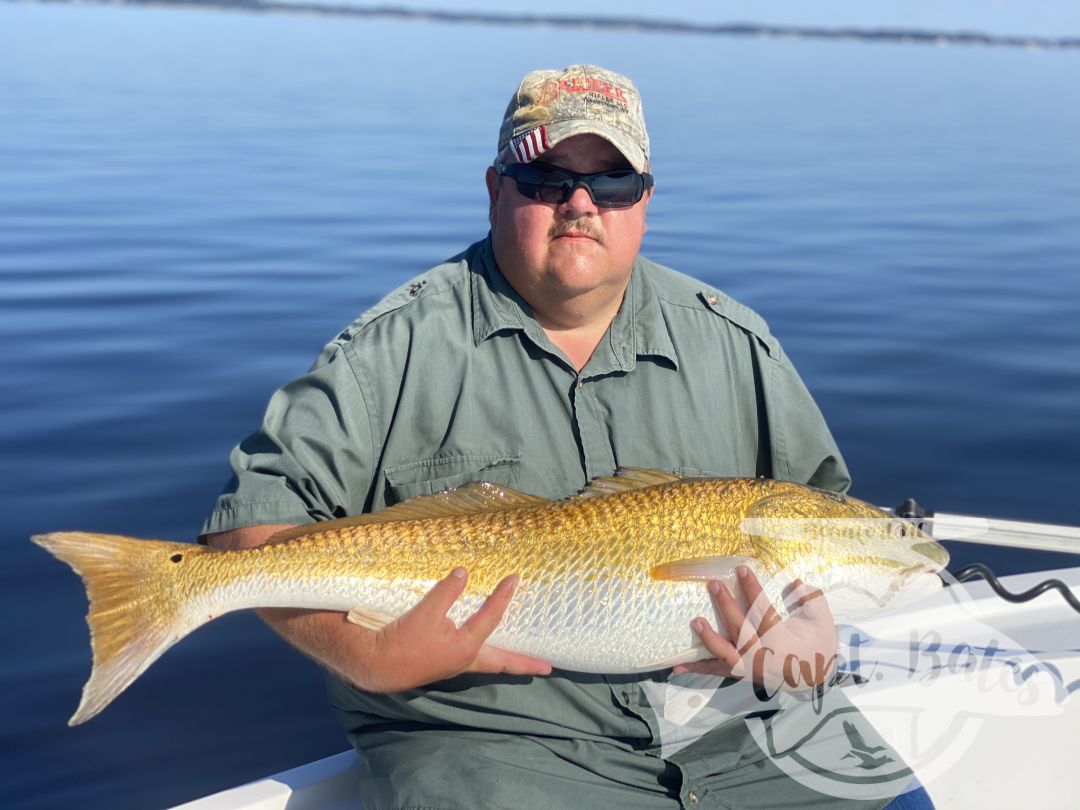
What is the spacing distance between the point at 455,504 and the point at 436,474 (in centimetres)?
21

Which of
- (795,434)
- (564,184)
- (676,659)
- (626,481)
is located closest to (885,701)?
(795,434)

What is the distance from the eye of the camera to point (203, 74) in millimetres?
44656

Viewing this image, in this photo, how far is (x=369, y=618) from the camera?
2.96 meters

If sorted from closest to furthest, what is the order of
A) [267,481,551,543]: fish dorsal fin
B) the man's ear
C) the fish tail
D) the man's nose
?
the fish tail
[267,481,551,543]: fish dorsal fin
the man's nose
the man's ear

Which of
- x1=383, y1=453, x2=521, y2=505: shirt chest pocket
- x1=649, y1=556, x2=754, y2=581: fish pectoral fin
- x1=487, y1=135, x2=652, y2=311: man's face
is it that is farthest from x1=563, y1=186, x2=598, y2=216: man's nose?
x1=649, y1=556, x2=754, y2=581: fish pectoral fin

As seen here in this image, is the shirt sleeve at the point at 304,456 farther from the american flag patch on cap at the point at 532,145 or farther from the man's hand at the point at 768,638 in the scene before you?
the man's hand at the point at 768,638

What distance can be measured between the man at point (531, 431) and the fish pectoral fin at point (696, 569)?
0.29ft

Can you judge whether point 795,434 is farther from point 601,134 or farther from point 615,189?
point 601,134

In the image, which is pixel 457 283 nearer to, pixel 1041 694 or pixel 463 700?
pixel 463 700

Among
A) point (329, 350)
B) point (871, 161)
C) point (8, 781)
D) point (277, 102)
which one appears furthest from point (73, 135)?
point (329, 350)

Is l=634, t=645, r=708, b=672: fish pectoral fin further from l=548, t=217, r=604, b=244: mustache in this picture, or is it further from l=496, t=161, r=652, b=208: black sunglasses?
l=496, t=161, r=652, b=208: black sunglasses

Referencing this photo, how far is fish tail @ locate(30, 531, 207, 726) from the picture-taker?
2789 millimetres

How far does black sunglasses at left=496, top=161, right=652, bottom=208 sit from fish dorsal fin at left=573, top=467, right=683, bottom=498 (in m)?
0.78

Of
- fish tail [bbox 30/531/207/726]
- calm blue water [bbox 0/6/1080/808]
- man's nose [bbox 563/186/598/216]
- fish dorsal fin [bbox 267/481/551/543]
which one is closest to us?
fish tail [bbox 30/531/207/726]
